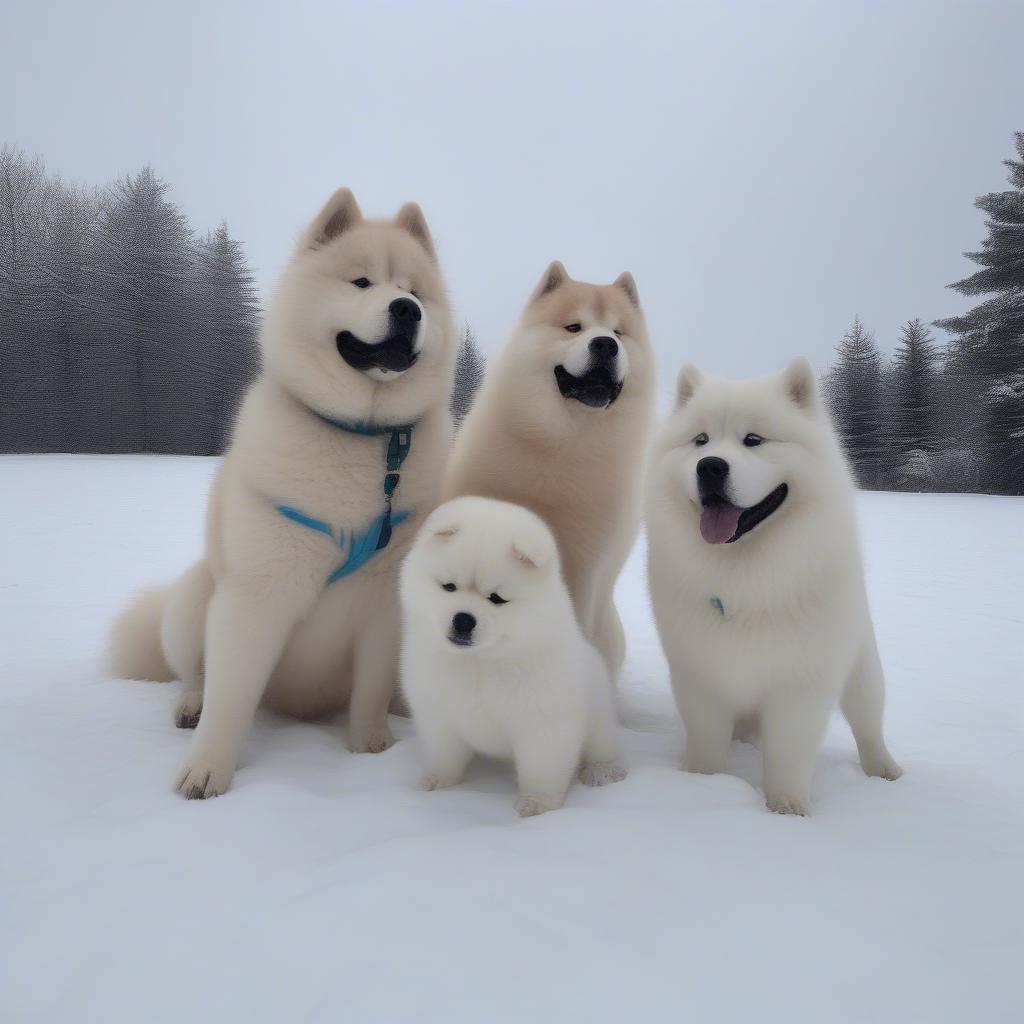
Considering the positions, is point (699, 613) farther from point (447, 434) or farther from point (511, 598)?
point (447, 434)

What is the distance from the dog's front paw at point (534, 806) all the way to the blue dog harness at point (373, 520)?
95 centimetres

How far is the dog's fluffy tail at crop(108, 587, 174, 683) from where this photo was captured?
131 inches

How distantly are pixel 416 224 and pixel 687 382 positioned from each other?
3.91 ft

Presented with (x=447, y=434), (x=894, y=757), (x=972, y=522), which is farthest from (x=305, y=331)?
(x=972, y=522)

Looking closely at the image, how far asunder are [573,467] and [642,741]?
1120 mm

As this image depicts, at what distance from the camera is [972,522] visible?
11992mm

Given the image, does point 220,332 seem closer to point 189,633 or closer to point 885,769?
point 189,633

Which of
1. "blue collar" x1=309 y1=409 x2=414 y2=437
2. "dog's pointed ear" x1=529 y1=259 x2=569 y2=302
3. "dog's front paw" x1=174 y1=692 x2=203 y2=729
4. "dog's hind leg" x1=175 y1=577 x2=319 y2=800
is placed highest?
"dog's pointed ear" x1=529 y1=259 x2=569 y2=302

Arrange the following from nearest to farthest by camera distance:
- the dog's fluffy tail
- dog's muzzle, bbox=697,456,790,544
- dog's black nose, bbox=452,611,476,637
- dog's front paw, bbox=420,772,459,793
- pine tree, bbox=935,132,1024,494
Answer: dog's black nose, bbox=452,611,476,637, dog's muzzle, bbox=697,456,790,544, dog's front paw, bbox=420,772,459,793, the dog's fluffy tail, pine tree, bbox=935,132,1024,494

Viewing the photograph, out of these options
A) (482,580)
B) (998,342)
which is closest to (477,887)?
(482,580)

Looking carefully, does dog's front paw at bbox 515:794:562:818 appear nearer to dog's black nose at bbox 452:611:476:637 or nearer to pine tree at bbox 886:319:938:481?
dog's black nose at bbox 452:611:476:637

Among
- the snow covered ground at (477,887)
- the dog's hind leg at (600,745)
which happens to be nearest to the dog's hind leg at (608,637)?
the snow covered ground at (477,887)

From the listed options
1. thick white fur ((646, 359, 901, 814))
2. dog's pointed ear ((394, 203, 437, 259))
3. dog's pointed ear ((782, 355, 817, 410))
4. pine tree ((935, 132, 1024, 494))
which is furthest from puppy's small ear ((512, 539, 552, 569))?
pine tree ((935, 132, 1024, 494))

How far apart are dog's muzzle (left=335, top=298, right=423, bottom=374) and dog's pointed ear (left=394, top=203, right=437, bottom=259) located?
524 millimetres
